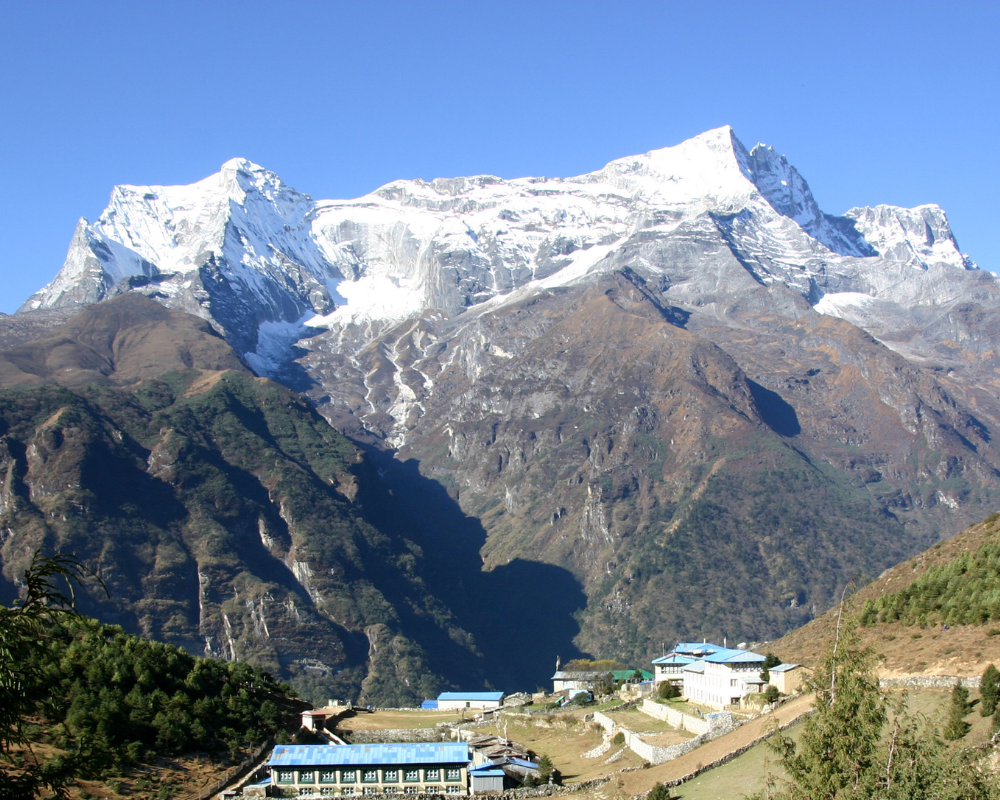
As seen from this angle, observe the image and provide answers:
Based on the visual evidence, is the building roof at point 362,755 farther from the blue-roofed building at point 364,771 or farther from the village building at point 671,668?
the village building at point 671,668

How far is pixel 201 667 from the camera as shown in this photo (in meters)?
96.8

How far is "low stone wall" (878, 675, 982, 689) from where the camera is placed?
2362 inches

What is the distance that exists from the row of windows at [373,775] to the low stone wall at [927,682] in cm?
3374

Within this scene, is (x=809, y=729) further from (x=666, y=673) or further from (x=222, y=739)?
(x=666, y=673)

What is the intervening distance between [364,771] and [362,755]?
148 cm

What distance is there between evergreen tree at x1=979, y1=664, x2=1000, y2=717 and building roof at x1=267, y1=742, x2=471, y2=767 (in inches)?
1635

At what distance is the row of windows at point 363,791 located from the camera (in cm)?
7835

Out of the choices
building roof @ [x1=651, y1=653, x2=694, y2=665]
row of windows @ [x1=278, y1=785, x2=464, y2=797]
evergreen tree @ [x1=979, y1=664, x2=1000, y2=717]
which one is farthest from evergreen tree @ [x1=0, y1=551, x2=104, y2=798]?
building roof @ [x1=651, y1=653, x2=694, y2=665]

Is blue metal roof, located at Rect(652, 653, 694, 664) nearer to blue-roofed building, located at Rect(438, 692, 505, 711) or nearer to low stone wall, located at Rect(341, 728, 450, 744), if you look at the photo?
blue-roofed building, located at Rect(438, 692, 505, 711)

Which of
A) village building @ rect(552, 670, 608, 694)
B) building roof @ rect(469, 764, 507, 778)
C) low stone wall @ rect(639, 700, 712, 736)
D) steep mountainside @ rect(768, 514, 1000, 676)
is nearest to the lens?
steep mountainside @ rect(768, 514, 1000, 676)

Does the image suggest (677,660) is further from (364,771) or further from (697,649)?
(364,771)

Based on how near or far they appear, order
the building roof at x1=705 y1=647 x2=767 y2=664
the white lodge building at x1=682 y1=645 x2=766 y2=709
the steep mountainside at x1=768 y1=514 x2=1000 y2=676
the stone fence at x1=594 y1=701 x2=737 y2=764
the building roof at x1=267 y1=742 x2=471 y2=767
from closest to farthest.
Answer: the steep mountainside at x1=768 y1=514 x2=1000 y2=676
the stone fence at x1=594 y1=701 x2=737 y2=764
the building roof at x1=267 y1=742 x2=471 y2=767
the white lodge building at x1=682 y1=645 x2=766 y2=709
the building roof at x1=705 y1=647 x2=767 y2=664

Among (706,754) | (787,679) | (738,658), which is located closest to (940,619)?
(787,679)

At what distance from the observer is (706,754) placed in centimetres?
7475
